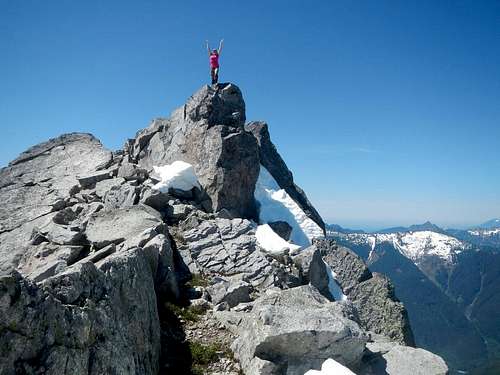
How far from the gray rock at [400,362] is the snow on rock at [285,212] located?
2486 centimetres

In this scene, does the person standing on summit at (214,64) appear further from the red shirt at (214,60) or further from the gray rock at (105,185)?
the gray rock at (105,185)

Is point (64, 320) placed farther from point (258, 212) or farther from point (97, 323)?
point (258, 212)

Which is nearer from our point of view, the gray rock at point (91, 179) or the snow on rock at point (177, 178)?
the snow on rock at point (177, 178)

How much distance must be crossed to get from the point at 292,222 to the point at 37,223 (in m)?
25.5

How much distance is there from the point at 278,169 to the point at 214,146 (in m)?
18.9

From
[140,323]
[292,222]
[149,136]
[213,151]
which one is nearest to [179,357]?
[140,323]

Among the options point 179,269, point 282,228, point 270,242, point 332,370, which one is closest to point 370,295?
point 282,228

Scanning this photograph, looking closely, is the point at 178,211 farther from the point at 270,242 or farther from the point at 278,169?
the point at 278,169

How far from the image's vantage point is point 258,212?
3922 centimetres

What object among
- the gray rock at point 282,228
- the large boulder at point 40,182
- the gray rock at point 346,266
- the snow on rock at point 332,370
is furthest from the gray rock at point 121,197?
the gray rock at point 346,266

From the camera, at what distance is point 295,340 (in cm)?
1197

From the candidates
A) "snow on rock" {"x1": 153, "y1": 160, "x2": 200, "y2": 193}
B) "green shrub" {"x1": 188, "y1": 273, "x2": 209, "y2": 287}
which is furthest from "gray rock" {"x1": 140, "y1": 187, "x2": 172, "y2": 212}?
"green shrub" {"x1": 188, "y1": 273, "x2": 209, "y2": 287}

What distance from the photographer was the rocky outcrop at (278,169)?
165 ft

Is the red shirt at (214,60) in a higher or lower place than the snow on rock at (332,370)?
higher
